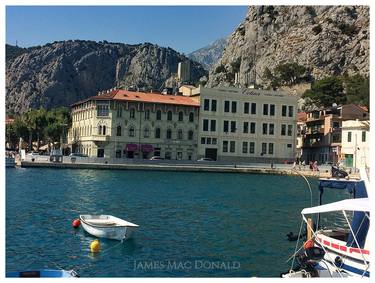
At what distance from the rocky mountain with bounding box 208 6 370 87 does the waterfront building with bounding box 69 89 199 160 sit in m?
50.1

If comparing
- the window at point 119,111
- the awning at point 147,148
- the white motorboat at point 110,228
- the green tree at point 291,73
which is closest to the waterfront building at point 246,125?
the awning at point 147,148

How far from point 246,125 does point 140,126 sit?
18.0 meters

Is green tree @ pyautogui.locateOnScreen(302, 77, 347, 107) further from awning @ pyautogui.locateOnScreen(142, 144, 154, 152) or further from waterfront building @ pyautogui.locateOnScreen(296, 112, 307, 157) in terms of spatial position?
awning @ pyautogui.locateOnScreen(142, 144, 154, 152)

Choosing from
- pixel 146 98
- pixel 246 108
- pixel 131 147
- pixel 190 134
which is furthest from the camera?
pixel 246 108

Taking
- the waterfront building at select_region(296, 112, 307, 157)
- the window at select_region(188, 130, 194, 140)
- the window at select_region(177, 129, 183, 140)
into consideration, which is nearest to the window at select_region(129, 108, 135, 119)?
the window at select_region(177, 129, 183, 140)

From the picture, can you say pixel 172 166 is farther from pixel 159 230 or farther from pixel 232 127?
pixel 159 230

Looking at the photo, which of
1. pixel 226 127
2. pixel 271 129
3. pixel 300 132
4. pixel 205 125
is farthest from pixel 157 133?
pixel 300 132

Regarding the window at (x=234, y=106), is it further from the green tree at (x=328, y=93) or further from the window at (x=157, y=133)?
the green tree at (x=328, y=93)

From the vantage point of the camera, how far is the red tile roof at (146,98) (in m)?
77.7

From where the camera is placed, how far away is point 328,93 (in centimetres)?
10362

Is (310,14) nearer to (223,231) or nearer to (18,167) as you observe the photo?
Result: (18,167)

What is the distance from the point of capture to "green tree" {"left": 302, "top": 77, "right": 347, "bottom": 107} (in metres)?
102
